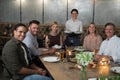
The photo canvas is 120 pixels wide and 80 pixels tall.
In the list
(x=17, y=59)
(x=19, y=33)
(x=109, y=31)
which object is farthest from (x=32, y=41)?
(x=109, y=31)

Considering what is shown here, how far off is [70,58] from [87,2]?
4.67 meters

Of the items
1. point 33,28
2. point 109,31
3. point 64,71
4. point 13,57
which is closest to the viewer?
point 64,71

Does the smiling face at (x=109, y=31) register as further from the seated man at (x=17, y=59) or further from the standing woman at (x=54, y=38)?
the seated man at (x=17, y=59)

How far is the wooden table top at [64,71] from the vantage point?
2.59 meters

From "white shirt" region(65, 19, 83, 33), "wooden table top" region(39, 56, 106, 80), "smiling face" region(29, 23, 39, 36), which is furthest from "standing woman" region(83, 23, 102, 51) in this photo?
"wooden table top" region(39, 56, 106, 80)

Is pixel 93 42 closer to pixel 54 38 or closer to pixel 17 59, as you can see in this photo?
pixel 54 38

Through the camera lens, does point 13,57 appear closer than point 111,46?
Yes

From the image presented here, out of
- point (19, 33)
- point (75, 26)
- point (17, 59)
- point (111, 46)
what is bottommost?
point (17, 59)

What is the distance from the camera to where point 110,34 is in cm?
385

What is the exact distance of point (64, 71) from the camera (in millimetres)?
2844

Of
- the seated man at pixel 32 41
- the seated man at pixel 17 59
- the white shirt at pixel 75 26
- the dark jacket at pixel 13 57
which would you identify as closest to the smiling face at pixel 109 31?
the seated man at pixel 32 41

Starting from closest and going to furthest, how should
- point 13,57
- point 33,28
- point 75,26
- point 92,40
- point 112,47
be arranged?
point 13,57 < point 112,47 < point 33,28 < point 92,40 < point 75,26

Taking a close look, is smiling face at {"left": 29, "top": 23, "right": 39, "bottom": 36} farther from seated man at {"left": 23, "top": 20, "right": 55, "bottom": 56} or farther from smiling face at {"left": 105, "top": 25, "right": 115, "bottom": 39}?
smiling face at {"left": 105, "top": 25, "right": 115, "bottom": 39}

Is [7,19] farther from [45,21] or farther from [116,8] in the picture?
[116,8]
